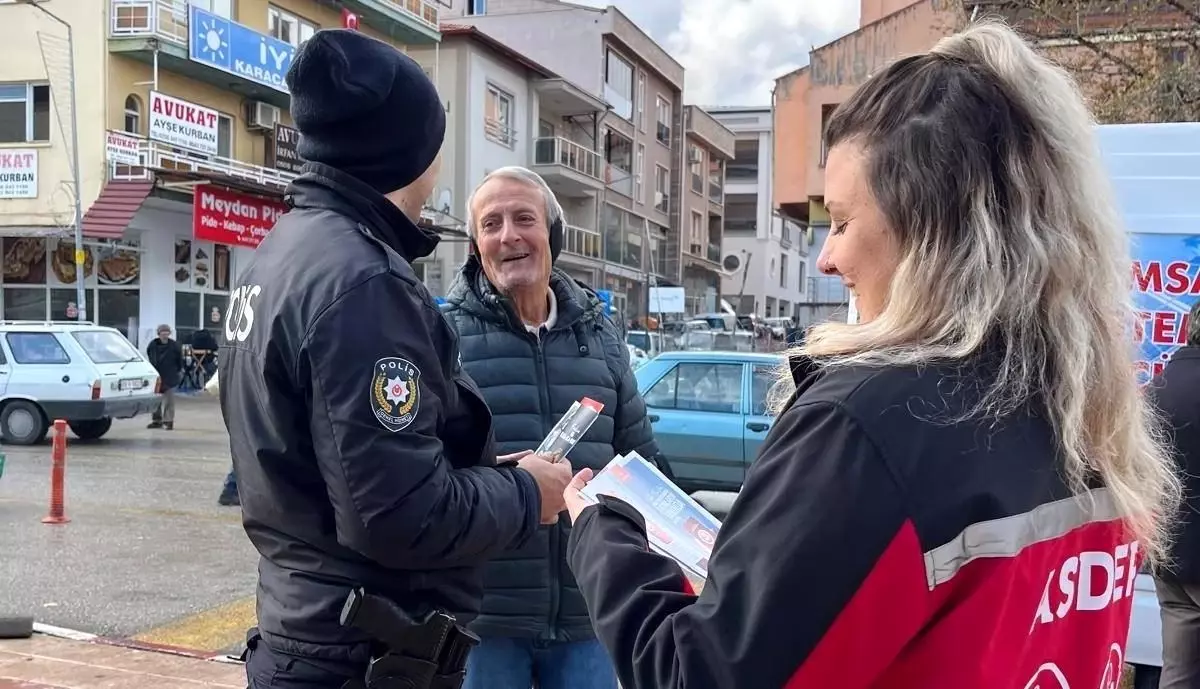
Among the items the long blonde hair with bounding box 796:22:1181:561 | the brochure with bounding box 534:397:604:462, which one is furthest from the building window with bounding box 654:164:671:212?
the long blonde hair with bounding box 796:22:1181:561

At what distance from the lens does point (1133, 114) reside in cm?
784

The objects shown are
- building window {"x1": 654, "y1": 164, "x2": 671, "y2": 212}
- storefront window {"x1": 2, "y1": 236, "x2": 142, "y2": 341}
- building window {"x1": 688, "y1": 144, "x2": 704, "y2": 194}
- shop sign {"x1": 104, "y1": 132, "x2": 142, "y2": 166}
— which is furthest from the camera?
building window {"x1": 688, "y1": 144, "x2": 704, "y2": 194}

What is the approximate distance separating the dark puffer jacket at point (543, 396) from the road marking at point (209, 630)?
9.91 ft

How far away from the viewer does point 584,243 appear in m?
36.6

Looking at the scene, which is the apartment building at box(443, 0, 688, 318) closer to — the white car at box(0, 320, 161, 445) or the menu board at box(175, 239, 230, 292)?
the menu board at box(175, 239, 230, 292)

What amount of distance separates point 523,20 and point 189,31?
20.0 m

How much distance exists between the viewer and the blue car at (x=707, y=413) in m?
9.72

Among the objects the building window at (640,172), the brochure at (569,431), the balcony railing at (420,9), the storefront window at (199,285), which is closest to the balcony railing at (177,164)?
the storefront window at (199,285)

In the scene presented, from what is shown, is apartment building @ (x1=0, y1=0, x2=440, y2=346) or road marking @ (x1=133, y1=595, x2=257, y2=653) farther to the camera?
apartment building @ (x1=0, y1=0, x2=440, y2=346)

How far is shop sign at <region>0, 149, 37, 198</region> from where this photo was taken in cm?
2047

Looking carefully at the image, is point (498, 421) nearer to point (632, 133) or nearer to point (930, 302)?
point (930, 302)

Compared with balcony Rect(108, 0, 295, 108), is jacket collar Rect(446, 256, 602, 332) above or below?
below

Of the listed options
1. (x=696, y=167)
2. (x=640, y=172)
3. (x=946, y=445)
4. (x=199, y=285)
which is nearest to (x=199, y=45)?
(x=199, y=285)

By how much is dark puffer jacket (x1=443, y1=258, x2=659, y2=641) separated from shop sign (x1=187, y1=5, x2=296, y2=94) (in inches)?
765
